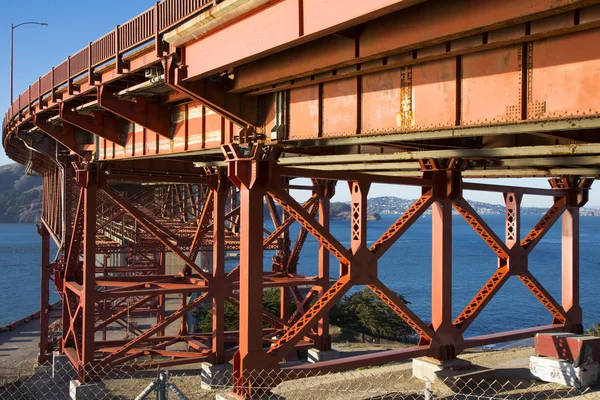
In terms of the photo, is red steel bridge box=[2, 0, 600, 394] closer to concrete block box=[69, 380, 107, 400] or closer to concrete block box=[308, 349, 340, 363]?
concrete block box=[69, 380, 107, 400]

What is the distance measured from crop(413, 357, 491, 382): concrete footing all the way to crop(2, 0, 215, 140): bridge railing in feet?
31.1

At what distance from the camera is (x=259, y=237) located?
11312mm

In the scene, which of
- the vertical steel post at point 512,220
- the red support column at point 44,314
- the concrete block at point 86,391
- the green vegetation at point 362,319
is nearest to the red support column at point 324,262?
the vertical steel post at point 512,220

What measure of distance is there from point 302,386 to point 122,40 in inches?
410

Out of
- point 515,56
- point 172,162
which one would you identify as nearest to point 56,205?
point 172,162

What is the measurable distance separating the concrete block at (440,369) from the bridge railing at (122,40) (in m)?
9.47

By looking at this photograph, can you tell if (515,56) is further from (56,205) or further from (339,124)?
(56,205)

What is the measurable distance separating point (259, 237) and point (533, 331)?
10.1m

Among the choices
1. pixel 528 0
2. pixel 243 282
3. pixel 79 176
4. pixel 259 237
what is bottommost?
pixel 243 282

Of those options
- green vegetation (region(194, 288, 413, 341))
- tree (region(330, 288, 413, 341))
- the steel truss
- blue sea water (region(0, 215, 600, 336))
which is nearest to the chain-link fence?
the steel truss

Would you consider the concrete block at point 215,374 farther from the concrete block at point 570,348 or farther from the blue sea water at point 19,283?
the blue sea water at point 19,283

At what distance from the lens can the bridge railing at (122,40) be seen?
12.3 metres

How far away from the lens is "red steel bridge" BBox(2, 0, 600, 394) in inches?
307

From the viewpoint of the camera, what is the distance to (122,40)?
14.7m
